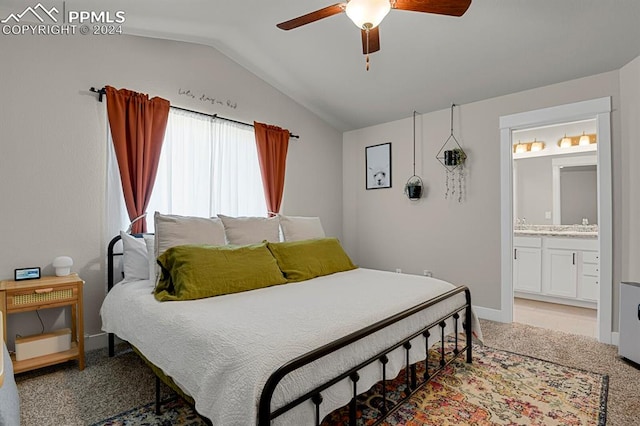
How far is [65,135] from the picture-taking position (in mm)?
2816

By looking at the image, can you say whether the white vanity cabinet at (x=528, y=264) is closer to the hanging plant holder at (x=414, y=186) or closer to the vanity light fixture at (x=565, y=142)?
the vanity light fixture at (x=565, y=142)

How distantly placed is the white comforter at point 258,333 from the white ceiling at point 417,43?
215cm

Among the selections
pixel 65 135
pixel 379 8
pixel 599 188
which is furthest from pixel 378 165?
pixel 65 135

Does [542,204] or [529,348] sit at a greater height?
[542,204]

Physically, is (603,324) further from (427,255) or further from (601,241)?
(427,255)

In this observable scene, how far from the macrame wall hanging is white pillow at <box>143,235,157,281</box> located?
3191mm

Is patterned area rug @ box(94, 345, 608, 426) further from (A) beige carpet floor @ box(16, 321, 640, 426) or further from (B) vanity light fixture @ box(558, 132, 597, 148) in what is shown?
(B) vanity light fixture @ box(558, 132, 597, 148)

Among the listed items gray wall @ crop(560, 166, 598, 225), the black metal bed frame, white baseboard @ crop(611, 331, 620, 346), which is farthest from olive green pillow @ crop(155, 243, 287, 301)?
gray wall @ crop(560, 166, 598, 225)

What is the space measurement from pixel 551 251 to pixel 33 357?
5596 millimetres

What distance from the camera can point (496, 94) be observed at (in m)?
3.72

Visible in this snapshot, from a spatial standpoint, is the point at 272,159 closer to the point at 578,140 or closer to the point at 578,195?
the point at 578,140

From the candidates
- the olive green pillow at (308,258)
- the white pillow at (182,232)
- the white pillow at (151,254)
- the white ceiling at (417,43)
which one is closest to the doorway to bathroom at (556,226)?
the white ceiling at (417,43)

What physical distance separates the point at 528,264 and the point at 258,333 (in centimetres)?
457

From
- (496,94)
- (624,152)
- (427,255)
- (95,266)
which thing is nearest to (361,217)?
(427,255)
